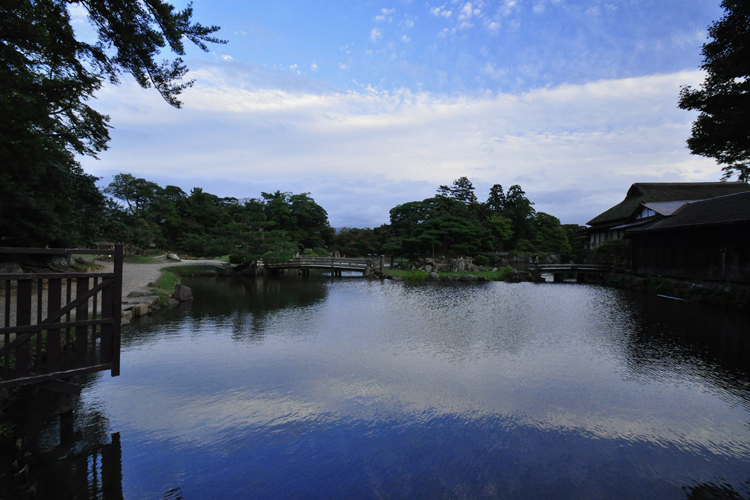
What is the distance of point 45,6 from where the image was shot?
236 inches

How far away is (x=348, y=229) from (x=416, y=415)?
134 ft

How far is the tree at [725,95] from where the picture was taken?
812 cm

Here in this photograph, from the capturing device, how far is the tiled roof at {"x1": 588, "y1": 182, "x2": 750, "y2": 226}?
26.5 metres

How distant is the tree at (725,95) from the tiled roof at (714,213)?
21.1 feet

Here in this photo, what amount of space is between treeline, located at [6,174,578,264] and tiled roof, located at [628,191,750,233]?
12267 mm

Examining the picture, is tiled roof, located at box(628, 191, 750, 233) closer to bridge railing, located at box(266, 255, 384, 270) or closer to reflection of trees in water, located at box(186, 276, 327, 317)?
reflection of trees in water, located at box(186, 276, 327, 317)

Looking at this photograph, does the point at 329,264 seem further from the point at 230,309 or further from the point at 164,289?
the point at 230,309

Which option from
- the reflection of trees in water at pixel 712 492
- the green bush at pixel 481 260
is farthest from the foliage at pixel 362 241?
the reflection of trees in water at pixel 712 492

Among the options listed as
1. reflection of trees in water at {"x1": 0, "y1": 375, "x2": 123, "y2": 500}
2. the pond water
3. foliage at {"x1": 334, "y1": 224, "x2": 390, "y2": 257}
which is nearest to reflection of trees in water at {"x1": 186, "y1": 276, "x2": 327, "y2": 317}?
the pond water

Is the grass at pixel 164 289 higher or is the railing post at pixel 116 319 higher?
the railing post at pixel 116 319

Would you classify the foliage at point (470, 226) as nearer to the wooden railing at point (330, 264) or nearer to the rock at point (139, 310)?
the wooden railing at point (330, 264)

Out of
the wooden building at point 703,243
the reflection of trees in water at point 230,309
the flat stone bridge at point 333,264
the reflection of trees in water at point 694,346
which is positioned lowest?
the reflection of trees in water at point 230,309

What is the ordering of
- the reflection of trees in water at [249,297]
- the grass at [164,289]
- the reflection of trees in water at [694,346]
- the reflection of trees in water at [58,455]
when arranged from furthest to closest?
1. the reflection of trees in water at [249,297]
2. the grass at [164,289]
3. the reflection of trees in water at [694,346]
4. the reflection of trees in water at [58,455]

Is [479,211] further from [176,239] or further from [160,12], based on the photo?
[160,12]
